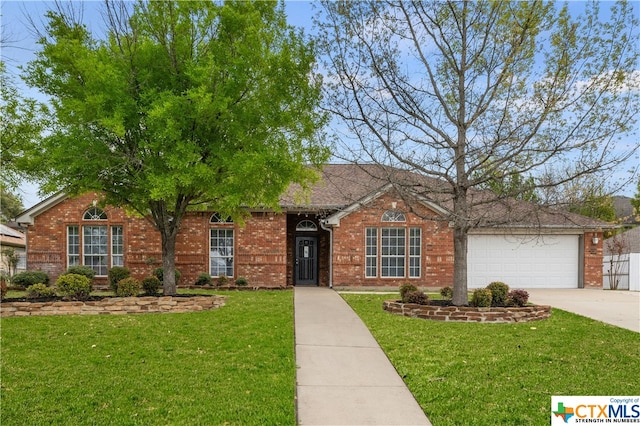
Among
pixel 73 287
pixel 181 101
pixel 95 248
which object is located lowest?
pixel 73 287

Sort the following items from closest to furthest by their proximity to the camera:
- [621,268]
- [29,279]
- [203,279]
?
1. [29,279]
2. [203,279]
3. [621,268]

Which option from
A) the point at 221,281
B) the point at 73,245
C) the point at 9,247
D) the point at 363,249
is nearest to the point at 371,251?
the point at 363,249

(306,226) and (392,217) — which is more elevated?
(392,217)

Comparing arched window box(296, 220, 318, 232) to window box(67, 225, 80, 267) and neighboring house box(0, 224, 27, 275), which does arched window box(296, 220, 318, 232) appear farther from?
neighboring house box(0, 224, 27, 275)

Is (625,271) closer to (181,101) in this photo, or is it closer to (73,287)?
(181,101)

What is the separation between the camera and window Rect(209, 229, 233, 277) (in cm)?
1883

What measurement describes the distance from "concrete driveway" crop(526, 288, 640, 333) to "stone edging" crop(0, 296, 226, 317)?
9773 mm

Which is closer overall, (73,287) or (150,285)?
(73,287)

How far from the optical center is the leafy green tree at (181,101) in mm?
11352

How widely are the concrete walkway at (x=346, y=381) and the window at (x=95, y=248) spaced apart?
1116cm

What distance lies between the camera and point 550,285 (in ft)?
66.4

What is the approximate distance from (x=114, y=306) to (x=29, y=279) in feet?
22.2

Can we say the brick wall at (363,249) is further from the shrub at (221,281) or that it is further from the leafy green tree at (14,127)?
the leafy green tree at (14,127)

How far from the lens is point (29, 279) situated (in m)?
16.5
